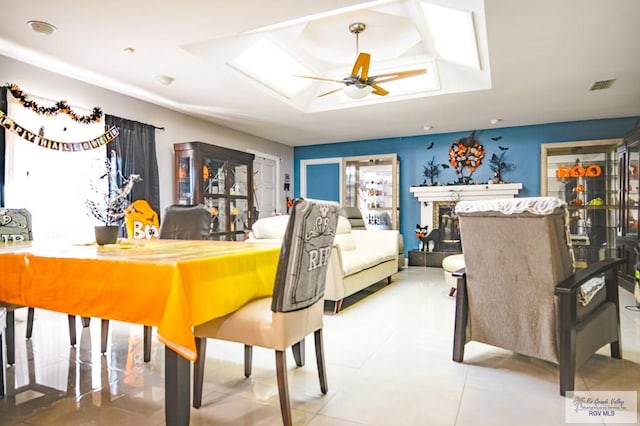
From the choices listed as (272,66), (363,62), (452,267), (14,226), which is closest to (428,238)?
(452,267)

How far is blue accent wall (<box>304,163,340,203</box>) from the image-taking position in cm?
784

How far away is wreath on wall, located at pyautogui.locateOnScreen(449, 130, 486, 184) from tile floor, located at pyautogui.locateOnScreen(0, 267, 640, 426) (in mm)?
4125

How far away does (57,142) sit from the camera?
381 centimetres

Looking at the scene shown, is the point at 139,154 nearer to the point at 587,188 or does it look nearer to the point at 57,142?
the point at 57,142

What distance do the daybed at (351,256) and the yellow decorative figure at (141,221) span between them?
1.29 m

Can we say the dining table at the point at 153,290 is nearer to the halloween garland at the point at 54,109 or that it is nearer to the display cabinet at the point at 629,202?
the halloween garland at the point at 54,109

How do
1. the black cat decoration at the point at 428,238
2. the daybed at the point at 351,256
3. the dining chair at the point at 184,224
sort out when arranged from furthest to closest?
1. the black cat decoration at the point at 428,238
2. the daybed at the point at 351,256
3. the dining chair at the point at 184,224

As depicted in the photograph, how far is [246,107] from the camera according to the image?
5066 mm

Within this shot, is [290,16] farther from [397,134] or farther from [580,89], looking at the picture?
[397,134]

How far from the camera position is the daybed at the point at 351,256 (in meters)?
3.47

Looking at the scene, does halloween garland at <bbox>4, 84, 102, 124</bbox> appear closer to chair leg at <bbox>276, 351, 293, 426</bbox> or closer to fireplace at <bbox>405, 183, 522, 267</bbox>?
chair leg at <bbox>276, 351, 293, 426</bbox>

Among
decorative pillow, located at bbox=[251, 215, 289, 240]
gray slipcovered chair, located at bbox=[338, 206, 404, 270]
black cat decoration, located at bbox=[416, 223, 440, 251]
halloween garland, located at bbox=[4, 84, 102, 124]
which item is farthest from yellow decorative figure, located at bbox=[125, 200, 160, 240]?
black cat decoration, located at bbox=[416, 223, 440, 251]

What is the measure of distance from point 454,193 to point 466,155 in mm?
724

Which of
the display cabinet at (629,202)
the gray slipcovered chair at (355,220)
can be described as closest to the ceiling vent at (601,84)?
the display cabinet at (629,202)
